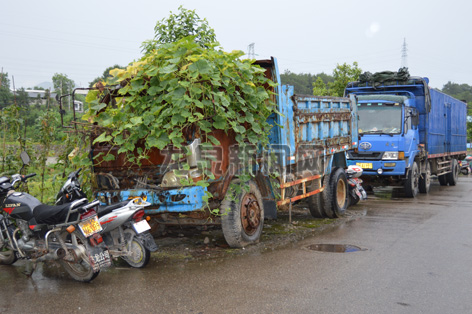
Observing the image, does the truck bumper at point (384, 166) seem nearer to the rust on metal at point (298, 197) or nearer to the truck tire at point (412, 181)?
the truck tire at point (412, 181)

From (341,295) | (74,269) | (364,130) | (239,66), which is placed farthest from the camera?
(364,130)

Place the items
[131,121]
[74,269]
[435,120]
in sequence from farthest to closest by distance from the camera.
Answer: [435,120] → [131,121] → [74,269]

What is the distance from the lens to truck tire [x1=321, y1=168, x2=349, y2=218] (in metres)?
9.47

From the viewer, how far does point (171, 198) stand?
5.97 m

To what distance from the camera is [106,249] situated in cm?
542

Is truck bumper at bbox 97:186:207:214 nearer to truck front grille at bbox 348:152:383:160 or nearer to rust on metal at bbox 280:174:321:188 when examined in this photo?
rust on metal at bbox 280:174:321:188

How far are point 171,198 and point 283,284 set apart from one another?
182 centimetres

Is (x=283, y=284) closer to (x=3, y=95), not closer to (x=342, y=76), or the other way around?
(x=3, y=95)

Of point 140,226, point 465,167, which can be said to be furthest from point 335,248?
point 465,167

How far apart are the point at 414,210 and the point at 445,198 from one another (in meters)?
3.25

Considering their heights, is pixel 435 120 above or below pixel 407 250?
above

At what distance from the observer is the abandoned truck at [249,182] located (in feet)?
19.9

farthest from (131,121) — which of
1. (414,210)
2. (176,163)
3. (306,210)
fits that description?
(414,210)

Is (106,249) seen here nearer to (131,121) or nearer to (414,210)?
(131,121)
